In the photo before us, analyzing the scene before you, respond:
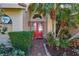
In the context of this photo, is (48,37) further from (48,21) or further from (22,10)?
(22,10)

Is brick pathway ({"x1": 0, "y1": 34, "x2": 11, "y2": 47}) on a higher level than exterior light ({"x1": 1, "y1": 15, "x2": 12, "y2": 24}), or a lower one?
lower

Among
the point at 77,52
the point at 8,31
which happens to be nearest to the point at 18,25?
the point at 8,31

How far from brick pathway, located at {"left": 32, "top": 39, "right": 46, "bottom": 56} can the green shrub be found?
3.3 inches

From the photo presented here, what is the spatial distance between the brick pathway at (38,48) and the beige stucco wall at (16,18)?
31cm

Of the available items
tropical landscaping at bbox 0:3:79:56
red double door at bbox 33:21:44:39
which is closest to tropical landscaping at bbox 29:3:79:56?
tropical landscaping at bbox 0:3:79:56

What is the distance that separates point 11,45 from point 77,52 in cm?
98

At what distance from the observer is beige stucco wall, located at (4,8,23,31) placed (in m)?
3.92

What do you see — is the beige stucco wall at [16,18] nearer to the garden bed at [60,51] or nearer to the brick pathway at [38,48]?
the brick pathway at [38,48]

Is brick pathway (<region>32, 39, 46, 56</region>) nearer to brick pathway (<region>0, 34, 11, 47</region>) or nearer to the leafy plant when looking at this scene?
the leafy plant

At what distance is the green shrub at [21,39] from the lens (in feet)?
12.9

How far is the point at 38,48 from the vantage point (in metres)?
3.99

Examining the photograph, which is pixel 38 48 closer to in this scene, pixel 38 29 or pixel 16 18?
pixel 38 29

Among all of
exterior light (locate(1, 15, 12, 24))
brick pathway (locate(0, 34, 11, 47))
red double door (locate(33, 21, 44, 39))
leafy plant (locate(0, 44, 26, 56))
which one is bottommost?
leafy plant (locate(0, 44, 26, 56))

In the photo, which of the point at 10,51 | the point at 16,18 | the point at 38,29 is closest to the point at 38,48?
the point at 38,29
